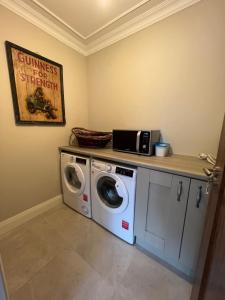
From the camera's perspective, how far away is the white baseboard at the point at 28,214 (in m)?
1.54

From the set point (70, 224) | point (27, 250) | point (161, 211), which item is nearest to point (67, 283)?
point (27, 250)

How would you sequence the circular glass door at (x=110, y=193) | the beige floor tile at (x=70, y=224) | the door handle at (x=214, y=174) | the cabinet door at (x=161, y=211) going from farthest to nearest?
1. the beige floor tile at (x=70, y=224)
2. the circular glass door at (x=110, y=193)
3. the cabinet door at (x=161, y=211)
4. the door handle at (x=214, y=174)

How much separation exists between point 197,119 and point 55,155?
185 cm

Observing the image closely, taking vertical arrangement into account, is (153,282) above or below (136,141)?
below

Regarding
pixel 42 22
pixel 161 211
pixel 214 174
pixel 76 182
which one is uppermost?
pixel 42 22

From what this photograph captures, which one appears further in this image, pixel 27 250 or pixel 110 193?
pixel 110 193

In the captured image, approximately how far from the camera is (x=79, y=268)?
1.18 m

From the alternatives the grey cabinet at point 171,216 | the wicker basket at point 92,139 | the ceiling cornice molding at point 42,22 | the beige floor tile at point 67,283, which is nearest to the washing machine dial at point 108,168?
the grey cabinet at point 171,216

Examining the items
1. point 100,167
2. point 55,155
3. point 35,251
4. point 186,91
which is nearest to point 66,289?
point 35,251

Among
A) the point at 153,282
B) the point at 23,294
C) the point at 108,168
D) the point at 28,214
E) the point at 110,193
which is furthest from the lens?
the point at 28,214

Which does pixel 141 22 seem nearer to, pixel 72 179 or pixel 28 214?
pixel 72 179

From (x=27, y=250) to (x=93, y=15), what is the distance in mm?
2585

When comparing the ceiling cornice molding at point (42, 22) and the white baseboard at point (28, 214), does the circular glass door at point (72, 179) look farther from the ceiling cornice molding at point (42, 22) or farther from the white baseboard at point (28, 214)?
the ceiling cornice molding at point (42, 22)

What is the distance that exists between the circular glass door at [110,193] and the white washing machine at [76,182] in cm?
19
